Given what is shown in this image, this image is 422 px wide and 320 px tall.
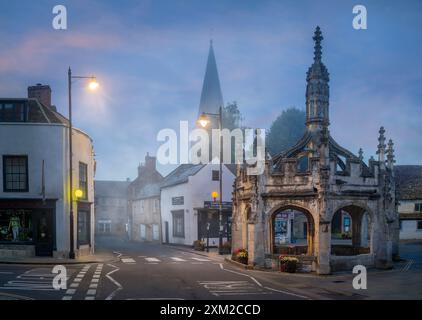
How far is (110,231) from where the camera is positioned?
8938 centimetres

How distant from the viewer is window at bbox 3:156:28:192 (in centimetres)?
2969

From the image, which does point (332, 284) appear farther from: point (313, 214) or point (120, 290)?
point (120, 290)

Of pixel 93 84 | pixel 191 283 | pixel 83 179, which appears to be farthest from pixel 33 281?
pixel 83 179

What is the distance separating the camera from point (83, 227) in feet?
111

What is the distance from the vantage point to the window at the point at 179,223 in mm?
49000

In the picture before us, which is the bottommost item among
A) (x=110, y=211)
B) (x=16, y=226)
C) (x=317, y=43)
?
(x=110, y=211)

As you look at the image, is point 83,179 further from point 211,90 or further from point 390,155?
point 211,90

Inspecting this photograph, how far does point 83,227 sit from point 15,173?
6774mm

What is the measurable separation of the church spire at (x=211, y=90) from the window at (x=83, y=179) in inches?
2797

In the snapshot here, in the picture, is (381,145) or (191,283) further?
(381,145)

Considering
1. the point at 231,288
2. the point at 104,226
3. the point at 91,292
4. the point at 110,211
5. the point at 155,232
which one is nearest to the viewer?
the point at 91,292

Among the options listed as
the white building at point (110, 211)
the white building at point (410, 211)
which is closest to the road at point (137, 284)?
the white building at point (410, 211)

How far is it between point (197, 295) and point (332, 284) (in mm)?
7211
